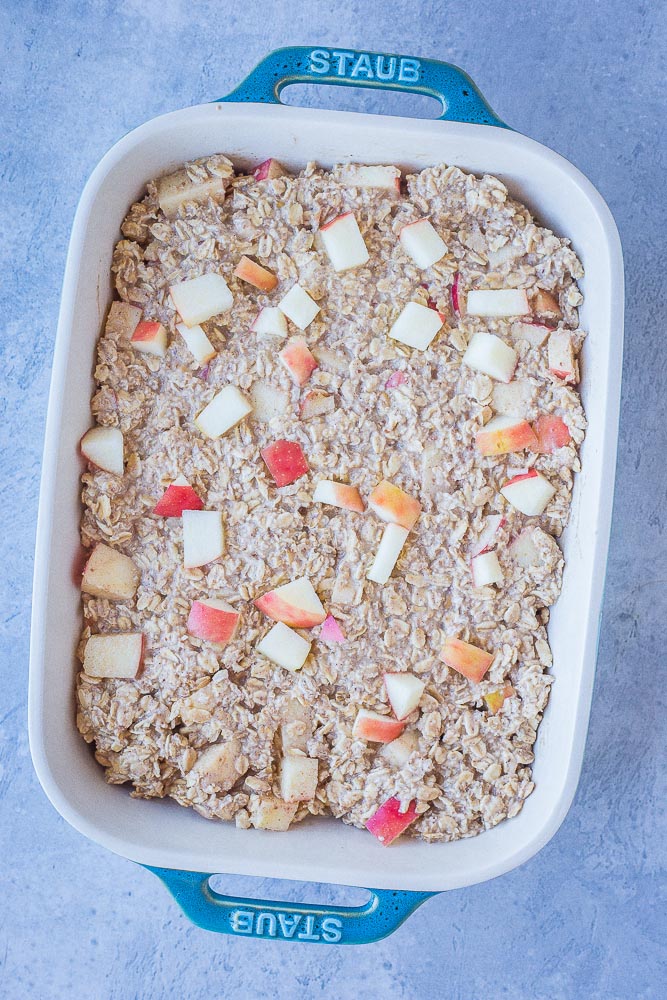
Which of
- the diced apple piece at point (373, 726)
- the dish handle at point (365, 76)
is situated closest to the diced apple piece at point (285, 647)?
the diced apple piece at point (373, 726)

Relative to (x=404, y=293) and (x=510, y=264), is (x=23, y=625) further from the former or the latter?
(x=510, y=264)

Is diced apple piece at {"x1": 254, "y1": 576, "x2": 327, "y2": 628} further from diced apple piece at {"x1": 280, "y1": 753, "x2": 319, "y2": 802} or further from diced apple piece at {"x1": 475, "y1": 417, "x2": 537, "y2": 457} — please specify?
diced apple piece at {"x1": 475, "y1": 417, "x2": 537, "y2": 457}

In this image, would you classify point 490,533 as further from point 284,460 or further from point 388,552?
point 284,460

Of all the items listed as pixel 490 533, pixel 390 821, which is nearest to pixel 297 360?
pixel 490 533

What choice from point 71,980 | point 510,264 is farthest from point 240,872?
point 510,264

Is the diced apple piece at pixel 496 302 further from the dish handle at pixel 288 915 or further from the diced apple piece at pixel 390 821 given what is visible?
the dish handle at pixel 288 915

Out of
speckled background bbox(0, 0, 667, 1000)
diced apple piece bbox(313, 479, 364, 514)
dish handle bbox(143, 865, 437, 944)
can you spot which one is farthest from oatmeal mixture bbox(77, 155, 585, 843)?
speckled background bbox(0, 0, 667, 1000)
